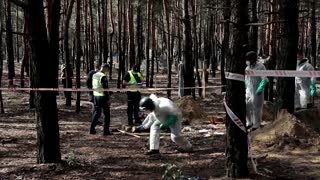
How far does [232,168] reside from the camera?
608 cm

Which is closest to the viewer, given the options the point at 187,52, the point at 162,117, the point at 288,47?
the point at 162,117

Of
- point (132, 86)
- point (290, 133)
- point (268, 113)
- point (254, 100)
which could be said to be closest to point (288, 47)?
point (254, 100)

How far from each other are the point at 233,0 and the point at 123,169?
10.7ft

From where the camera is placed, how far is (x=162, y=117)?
26.9 ft

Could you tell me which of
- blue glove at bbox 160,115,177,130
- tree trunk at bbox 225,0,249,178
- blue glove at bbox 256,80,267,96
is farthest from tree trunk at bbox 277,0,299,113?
tree trunk at bbox 225,0,249,178

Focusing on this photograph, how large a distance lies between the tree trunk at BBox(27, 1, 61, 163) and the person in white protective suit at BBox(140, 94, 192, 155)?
5.21 ft

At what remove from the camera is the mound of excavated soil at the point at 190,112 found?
505 inches

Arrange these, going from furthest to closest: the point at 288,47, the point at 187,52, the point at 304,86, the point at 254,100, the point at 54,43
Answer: the point at 187,52 → the point at 304,86 → the point at 254,100 → the point at 288,47 → the point at 54,43

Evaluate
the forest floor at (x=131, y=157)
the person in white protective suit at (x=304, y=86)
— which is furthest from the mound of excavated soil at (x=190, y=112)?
the person in white protective suit at (x=304, y=86)

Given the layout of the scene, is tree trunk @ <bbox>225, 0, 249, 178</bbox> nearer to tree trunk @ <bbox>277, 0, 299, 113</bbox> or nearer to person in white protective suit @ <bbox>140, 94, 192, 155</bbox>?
person in white protective suit @ <bbox>140, 94, 192, 155</bbox>

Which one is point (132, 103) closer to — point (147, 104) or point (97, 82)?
point (97, 82)

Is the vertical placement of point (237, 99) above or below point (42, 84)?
below

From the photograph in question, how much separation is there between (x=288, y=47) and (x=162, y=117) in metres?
3.05

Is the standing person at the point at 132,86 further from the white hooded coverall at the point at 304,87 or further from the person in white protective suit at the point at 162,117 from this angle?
the white hooded coverall at the point at 304,87
